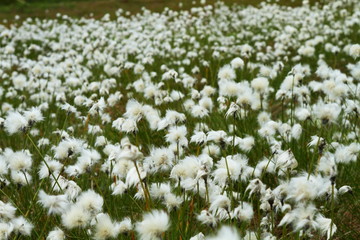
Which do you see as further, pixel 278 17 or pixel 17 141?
pixel 278 17

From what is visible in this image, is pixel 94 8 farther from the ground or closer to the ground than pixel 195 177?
farther from the ground

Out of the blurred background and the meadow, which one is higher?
the blurred background

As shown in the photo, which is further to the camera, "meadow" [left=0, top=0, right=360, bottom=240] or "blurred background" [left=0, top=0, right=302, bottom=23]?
"blurred background" [left=0, top=0, right=302, bottom=23]

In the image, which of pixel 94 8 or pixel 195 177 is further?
pixel 94 8

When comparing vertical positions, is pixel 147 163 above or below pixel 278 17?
below

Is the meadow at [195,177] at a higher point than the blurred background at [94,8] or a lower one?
lower

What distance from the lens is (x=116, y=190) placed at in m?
2.67

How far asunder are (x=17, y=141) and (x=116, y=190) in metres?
3.14

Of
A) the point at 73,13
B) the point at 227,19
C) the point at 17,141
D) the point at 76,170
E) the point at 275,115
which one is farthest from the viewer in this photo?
the point at 73,13

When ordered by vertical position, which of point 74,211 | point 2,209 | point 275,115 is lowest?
point 74,211

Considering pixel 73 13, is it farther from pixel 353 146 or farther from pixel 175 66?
pixel 353 146

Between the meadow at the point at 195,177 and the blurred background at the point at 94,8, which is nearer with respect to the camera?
Answer: the meadow at the point at 195,177

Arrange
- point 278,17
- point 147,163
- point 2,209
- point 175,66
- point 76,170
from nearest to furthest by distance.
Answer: point 2,209 < point 147,163 < point 76,170 < point 175,66 < point 278,17

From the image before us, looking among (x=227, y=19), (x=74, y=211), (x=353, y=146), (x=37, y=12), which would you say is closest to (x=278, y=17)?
(x=227, y=19)
